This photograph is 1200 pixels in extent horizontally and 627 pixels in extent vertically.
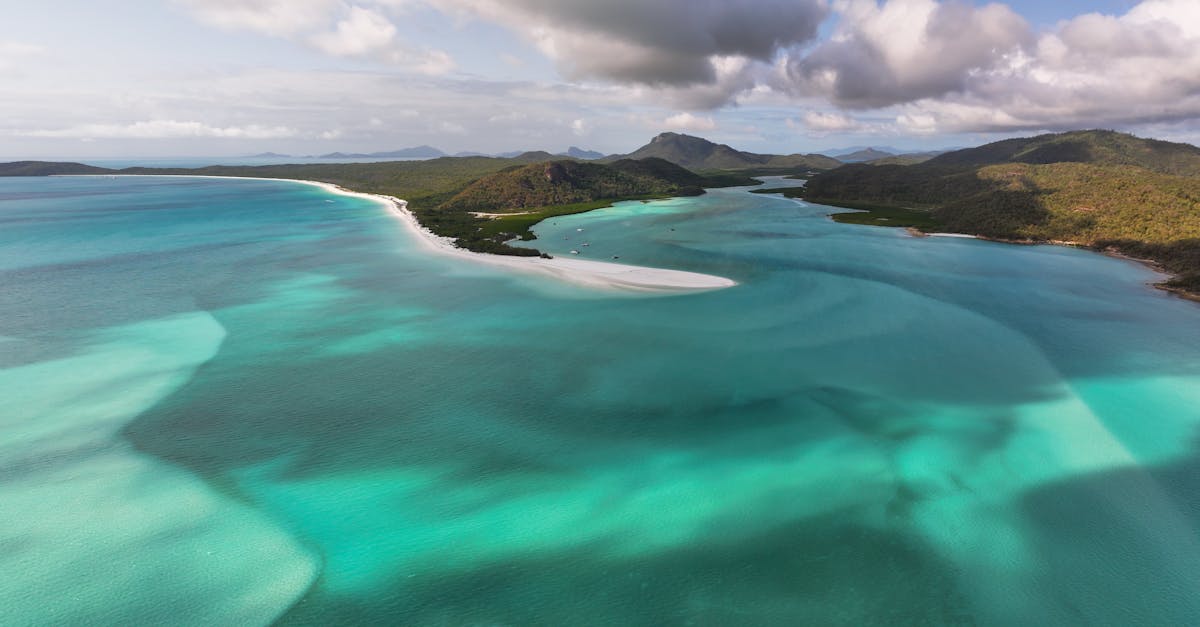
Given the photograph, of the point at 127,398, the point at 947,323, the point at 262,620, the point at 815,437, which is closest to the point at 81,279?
the point at 127,398

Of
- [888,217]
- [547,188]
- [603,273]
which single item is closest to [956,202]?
[888,217]

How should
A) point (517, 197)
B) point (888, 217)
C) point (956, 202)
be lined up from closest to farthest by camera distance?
point (956, 202), point (888, 217), point (517, 197)

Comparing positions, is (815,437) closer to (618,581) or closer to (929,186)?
(618,581)

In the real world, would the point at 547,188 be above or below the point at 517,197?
above

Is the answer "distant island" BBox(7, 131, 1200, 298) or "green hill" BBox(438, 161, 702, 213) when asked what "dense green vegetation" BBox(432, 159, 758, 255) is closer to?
"green hill" BBox(438, 161, 702, 213)

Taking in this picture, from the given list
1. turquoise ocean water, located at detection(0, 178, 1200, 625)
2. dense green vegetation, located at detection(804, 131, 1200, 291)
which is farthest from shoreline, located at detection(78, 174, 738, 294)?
dense green vegetation, located at detection(804, 131, 1200, 291)

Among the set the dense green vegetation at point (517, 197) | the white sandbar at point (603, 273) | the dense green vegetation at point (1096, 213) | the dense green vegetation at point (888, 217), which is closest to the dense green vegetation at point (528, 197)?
the dense green vegetation at point (517, 197)

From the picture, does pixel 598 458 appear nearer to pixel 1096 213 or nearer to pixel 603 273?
pixel 603 273

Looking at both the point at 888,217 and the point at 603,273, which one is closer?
the point at 603,273
